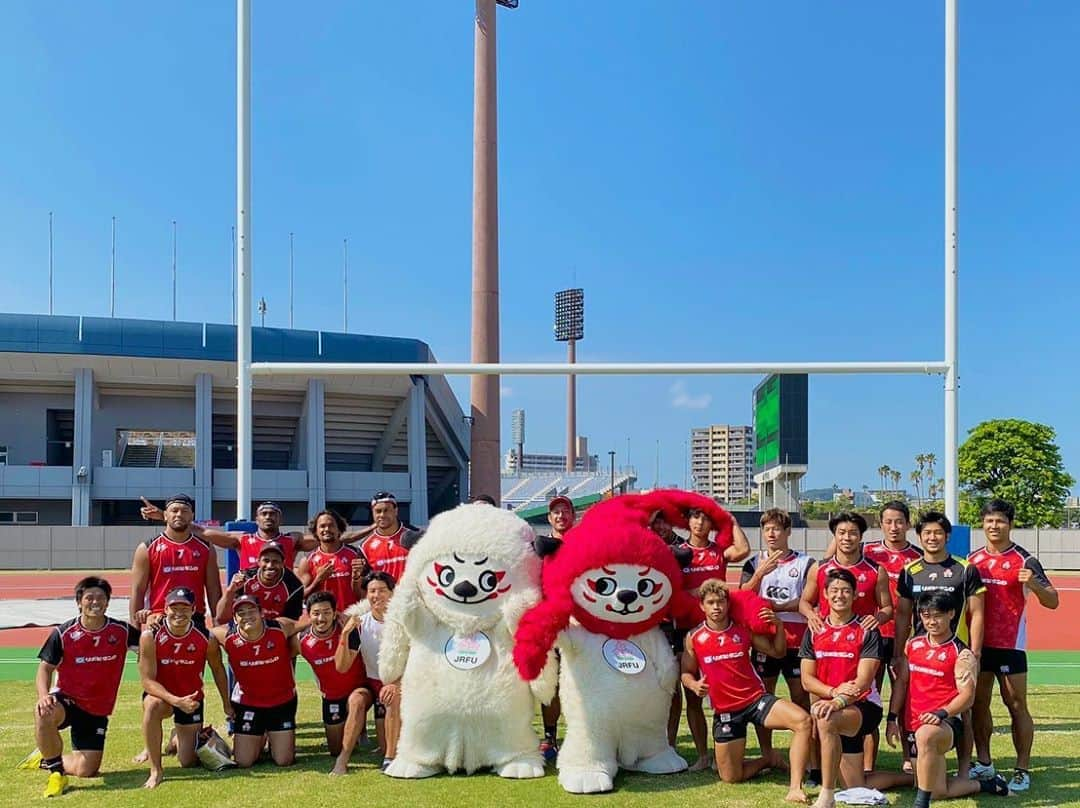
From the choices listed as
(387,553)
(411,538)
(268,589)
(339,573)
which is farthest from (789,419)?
(268,589)

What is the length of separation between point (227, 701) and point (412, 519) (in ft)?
90.5

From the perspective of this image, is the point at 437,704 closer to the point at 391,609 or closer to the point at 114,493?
the point at 391,609

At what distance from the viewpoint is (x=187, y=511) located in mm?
5938

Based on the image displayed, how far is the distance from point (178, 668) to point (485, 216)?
2340cm

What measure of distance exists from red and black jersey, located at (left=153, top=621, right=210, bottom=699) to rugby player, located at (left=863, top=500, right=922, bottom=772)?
12.5ft

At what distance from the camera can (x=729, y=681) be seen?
4961mm

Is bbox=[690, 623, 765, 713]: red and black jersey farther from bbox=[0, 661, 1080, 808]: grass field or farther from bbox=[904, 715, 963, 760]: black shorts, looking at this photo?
bbox=[904, 715, 963, 760]: black shorts

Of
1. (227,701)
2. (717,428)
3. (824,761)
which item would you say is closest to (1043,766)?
(824,761)

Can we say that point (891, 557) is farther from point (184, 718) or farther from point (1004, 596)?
point (184, 718)

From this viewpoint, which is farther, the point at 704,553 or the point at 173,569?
the point at 173,569

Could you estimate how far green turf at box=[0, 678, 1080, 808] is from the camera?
4645 millimetres

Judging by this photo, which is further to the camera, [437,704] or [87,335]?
[87,335]

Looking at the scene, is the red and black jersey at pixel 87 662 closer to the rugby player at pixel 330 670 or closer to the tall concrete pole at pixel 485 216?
the rugby player at pixel 330 670

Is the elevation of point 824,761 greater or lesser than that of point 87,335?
lesser
